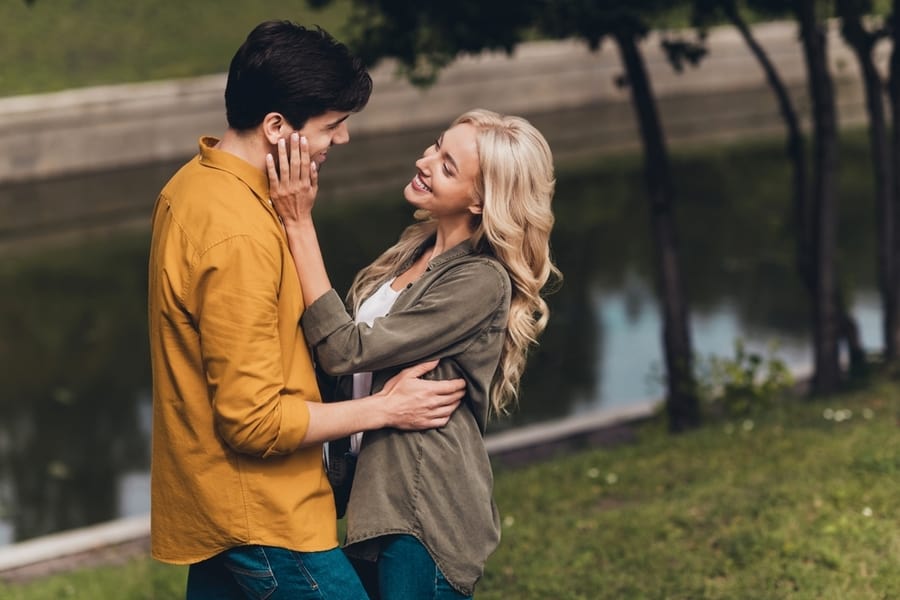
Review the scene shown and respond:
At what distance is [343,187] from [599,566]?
13.9 m

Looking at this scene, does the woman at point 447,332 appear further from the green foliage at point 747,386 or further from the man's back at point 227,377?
the green foliage at point 747,386

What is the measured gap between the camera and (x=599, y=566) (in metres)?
5.17

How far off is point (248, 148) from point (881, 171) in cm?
A: 692

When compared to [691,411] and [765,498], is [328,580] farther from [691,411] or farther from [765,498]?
[691,411]

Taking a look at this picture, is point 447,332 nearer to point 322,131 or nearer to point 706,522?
point 322,131

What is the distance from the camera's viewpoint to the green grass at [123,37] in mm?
21703

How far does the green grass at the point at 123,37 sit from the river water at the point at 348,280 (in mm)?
3069

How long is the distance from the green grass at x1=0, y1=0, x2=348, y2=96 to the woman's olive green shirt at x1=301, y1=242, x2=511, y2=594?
60.2 feet

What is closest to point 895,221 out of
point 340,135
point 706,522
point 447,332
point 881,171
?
point 881,171

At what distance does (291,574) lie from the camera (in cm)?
270

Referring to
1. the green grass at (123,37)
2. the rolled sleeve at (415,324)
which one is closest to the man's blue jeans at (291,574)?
the rolled sleeve at (415,324)

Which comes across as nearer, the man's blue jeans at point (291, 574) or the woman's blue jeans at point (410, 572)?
the man's blue jeans at point (291, 574)

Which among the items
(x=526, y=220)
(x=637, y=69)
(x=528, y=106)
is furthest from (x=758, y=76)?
(x=526, y=220)

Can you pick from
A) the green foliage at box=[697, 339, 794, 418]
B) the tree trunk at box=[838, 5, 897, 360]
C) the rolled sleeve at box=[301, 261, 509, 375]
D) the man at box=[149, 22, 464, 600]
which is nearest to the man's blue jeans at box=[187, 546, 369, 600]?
the man at box=[149, 22, 464, 600]
